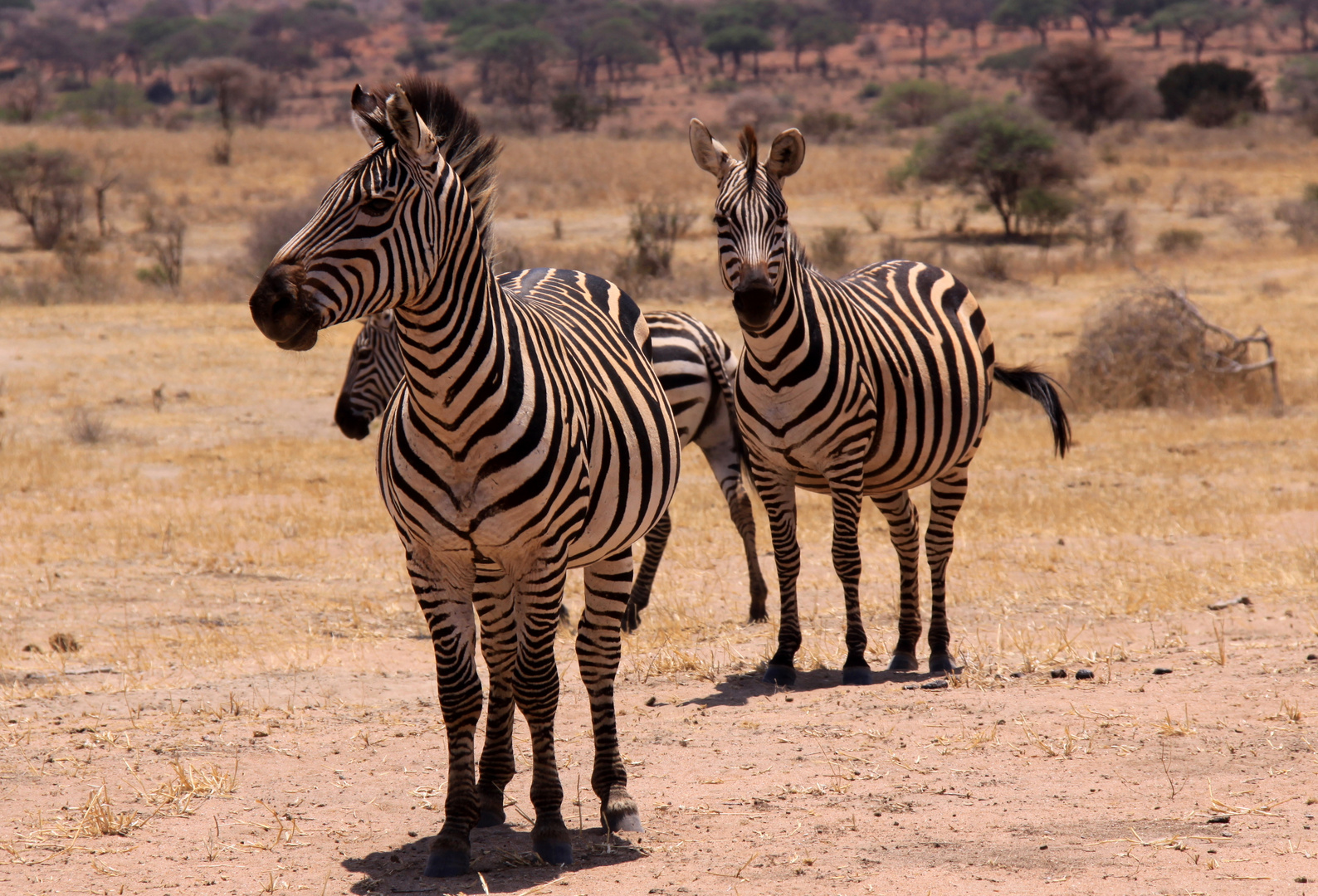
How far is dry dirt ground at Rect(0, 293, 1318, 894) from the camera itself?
171 inches

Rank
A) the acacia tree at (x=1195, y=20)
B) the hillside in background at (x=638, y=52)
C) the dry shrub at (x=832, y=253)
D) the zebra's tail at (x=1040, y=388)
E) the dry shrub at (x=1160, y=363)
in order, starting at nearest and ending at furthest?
the zebra's tail at (x=1040, y=388), the dry shrub at (x=1160, y=363), the dry shrub at (x=832, y=253), the hillside in background at (x=638, y=52), the acacia tree at (x=1195, y=20)

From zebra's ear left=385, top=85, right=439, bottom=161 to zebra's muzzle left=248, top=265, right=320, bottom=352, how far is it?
0.52 meters

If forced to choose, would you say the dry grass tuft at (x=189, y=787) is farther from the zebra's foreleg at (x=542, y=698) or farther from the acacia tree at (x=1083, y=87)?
the acacia tree at (x=1083, y=87)

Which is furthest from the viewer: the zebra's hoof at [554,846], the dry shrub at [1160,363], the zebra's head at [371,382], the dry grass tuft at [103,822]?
the dry shrub at [1160,363]

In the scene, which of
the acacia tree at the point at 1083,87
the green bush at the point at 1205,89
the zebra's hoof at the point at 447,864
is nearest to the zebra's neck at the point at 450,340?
the zebra's hoof at the point at 447,864

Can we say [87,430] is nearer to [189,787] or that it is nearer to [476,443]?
[189,787]

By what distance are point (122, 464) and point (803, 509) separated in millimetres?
6681

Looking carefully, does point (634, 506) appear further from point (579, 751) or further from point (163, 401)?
point (163, 401)

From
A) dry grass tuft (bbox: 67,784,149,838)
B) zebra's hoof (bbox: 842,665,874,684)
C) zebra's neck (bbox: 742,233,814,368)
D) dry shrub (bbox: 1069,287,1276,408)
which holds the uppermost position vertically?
zebra's neck (bbox: 742,233,814,368)

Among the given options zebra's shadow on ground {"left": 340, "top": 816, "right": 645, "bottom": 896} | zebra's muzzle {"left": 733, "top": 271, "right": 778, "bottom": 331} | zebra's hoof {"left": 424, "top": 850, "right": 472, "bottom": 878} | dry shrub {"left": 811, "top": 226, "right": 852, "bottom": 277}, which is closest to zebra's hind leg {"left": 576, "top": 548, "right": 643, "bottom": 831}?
zebra's shadow on ground {"left": 340, "top": 816, "right": 645, "bottom": 896}

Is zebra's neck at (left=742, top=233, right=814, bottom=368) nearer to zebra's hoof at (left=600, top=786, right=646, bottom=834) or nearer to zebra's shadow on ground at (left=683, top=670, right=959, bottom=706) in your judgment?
zebra's shadow on ground at (left=683, top=670, right=959, bottom=706)

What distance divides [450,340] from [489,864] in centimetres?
180

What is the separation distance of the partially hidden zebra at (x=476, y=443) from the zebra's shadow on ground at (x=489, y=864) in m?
0.07

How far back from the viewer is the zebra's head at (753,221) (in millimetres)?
5867
